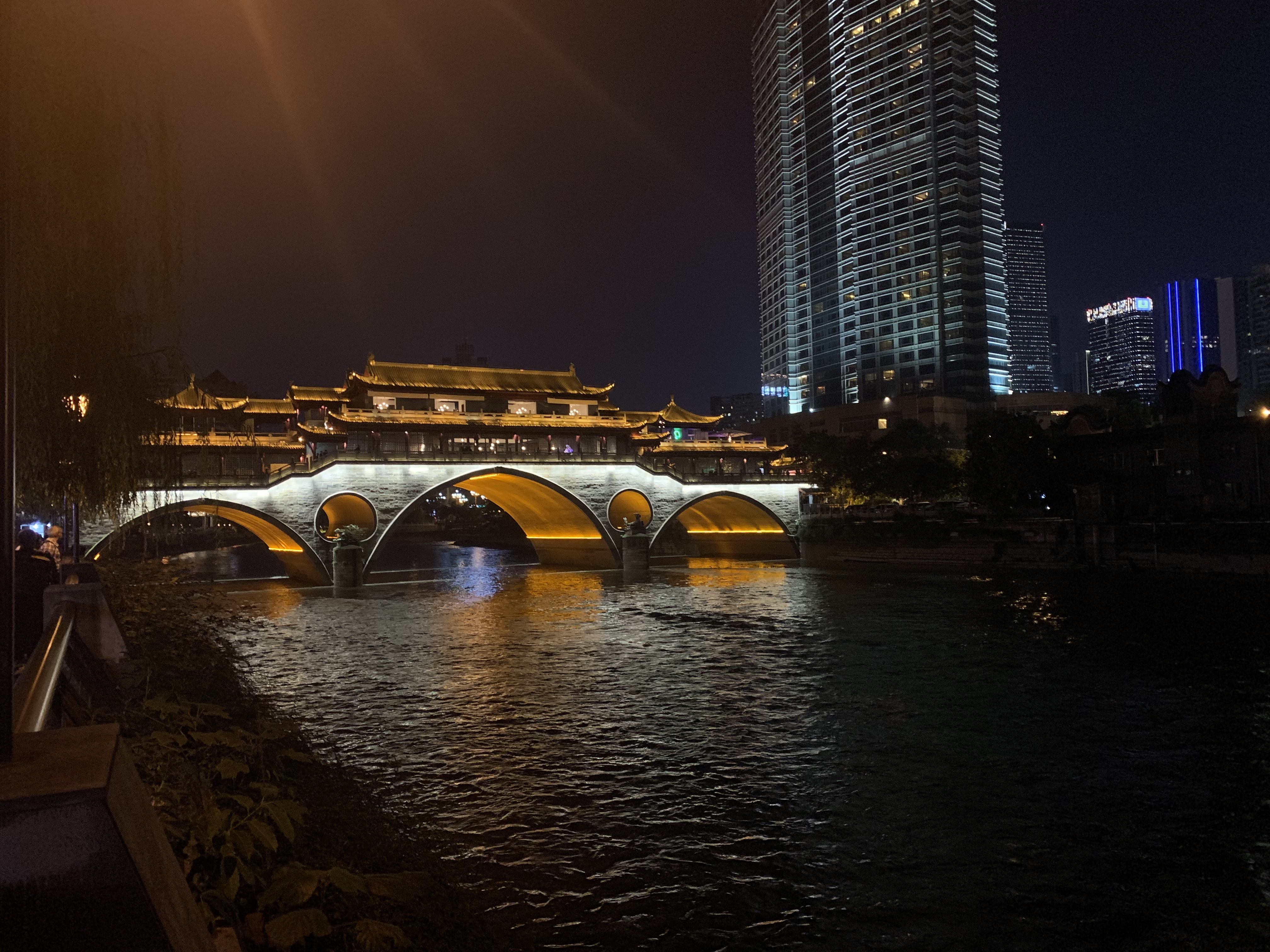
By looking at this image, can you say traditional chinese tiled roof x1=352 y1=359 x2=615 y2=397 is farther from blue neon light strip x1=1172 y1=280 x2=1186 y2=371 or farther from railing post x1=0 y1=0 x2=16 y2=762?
blue neon light strip x1=1172 y1=280 x2=1186 y2=371

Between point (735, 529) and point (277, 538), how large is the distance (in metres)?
27.9

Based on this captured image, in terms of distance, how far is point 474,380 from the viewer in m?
44.5

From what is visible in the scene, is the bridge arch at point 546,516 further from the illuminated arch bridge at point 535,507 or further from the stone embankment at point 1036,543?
the stone embankment at point 1036,543

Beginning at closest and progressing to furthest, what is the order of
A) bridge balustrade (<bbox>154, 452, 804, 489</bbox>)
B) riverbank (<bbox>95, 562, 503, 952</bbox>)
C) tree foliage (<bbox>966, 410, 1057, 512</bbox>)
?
riverbank (<bbox>95, 562, 503, 952</bbox>), bridge balustrade (<bbox>154, 452, 804, 489</bbox>), tree foliage (<bbox>966, 410, 1057, 512</bbox>)

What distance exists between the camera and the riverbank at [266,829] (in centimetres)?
478

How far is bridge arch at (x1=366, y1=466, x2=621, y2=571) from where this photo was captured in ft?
132

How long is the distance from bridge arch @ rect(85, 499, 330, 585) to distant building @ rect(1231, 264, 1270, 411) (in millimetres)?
142598

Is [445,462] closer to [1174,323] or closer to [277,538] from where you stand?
[277,538]

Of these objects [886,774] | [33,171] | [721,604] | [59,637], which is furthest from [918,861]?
[721,604]

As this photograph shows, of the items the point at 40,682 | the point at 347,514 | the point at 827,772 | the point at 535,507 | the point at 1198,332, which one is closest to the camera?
the point at 40,682

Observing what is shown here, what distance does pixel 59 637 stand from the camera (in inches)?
246

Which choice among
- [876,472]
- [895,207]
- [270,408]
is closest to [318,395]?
[270,408]

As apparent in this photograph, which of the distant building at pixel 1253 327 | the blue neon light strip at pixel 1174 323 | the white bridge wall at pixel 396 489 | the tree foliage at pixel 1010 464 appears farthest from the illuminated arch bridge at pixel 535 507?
the blue neon light strip at pixel 1174 323

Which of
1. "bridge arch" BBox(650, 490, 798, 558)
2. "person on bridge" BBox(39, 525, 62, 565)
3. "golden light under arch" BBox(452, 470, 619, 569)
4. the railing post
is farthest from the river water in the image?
"bridge arch" BBox(650, 490, 798, 558)
